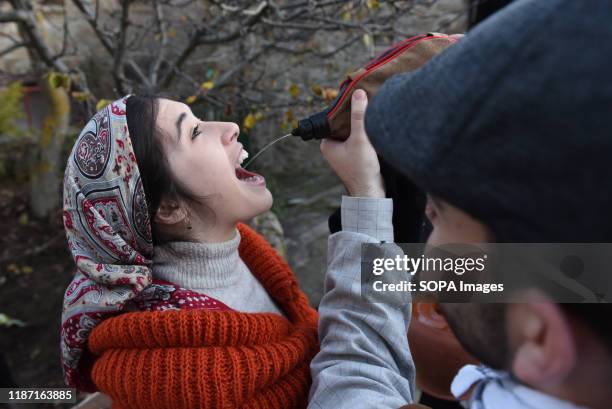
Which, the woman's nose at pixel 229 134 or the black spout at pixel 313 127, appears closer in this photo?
the black spout at pixel 313 127

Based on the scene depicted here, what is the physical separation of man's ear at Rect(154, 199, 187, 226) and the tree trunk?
10.4 feet

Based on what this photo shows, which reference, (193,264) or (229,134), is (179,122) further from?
(193,264)

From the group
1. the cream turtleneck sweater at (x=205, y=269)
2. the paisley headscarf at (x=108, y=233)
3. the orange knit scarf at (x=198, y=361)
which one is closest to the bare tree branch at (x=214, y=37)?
the paisley headscarf at (x=108, y=233)

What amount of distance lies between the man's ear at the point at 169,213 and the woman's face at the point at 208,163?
0.13 ft

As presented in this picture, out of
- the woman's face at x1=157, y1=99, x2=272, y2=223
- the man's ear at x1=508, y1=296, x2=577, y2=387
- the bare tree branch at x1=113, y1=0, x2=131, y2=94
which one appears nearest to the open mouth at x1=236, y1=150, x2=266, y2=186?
the woman's face at x1=157, y1=99, x2=272, y2=223

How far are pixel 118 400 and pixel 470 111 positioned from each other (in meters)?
1.07

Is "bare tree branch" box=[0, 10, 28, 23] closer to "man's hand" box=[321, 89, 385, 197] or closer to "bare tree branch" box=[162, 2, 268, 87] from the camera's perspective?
"bare tree branch" box=[162, 2, 268, 87]

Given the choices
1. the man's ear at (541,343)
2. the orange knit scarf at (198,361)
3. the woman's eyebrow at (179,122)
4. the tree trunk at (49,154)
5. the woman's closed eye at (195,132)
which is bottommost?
the tree trunk at (49,154)

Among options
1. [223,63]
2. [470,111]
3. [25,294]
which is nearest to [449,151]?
[470,111]

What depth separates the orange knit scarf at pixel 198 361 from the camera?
42.5 inches

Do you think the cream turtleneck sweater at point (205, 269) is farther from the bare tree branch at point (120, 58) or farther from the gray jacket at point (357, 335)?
the bare tree branch at point (120, 58)

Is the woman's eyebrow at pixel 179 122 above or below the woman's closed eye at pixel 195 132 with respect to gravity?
above

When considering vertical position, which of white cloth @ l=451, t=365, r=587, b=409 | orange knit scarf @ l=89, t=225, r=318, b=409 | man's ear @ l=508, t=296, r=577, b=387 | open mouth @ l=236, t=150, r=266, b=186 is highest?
man's ear @ l=508, t=296, r=577, b=387

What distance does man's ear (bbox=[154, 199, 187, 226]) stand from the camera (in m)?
1.30
